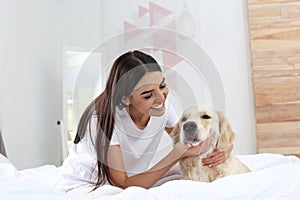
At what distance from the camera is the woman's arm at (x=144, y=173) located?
1074 millimetres

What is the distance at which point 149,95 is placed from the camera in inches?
44.0

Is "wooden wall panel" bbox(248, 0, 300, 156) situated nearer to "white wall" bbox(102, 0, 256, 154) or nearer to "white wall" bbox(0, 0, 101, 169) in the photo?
"white wall" bbox(102, 0, 256, 154)

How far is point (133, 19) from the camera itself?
328 centimetres

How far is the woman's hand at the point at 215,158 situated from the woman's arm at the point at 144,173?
0.20ft

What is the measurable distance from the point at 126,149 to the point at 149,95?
18cm

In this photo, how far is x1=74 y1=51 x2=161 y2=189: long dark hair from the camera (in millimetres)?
1103

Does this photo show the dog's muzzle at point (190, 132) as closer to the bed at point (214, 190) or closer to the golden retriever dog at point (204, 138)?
the golden retriever dog at point (204, 138)

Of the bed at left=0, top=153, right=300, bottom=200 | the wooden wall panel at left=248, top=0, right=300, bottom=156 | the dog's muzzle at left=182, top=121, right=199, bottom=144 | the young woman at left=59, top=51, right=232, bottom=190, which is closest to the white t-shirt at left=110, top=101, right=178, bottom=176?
Result: the young woman at left=59, top=51, right=232, bottom=190

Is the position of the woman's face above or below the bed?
above

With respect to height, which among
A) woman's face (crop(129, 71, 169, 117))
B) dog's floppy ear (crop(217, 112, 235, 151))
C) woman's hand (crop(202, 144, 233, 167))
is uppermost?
woman's face (crop(129, 71, 169, 117))

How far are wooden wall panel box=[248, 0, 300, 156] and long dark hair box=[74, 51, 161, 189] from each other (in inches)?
72.0

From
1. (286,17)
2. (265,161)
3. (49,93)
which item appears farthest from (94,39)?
(265,161)

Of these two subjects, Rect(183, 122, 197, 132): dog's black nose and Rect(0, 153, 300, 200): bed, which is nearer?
Rect(0, 153, 300, 200): bed

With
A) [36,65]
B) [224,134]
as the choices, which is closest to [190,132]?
[224,134]
